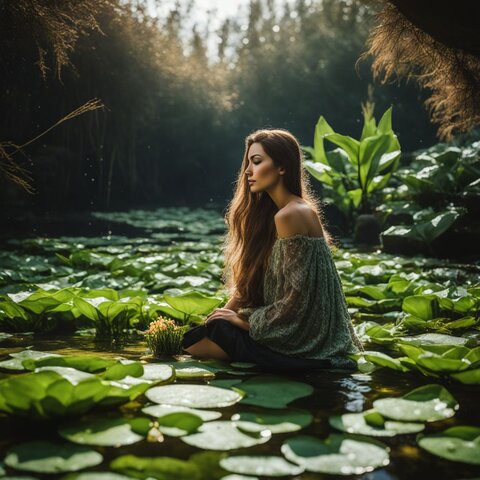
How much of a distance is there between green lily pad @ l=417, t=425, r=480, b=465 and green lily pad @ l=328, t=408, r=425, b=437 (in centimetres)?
5

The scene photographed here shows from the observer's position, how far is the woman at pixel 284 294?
201cm

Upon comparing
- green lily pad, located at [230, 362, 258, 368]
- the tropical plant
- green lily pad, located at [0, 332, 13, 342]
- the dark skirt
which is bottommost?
green lily pad, located at [0, 332, 13, 342]

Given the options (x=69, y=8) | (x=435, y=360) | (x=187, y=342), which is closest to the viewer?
(x=435, y=360)

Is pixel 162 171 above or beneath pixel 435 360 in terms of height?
above

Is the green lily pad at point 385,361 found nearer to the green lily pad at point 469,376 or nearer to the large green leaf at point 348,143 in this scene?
the green lily pad at point 469,376

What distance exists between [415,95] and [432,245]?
12.1 meters

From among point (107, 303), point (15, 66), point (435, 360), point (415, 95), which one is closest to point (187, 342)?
point (107, 303)

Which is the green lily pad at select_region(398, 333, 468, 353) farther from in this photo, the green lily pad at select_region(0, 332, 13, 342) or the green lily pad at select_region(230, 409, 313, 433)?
the green lily pad at select_region(0, 332, 13, 342)

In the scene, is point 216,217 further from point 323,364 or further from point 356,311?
point 323,364

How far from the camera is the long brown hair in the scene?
2166mm

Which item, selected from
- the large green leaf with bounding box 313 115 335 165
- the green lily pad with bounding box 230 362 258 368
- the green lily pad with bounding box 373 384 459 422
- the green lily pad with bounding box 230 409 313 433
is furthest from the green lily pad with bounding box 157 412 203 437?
the large green leaf with bounding box 313 115 335 165

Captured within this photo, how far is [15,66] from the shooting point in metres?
7.81

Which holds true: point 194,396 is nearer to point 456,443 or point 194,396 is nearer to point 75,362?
point 75,362

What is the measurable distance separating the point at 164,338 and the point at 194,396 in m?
0.67
